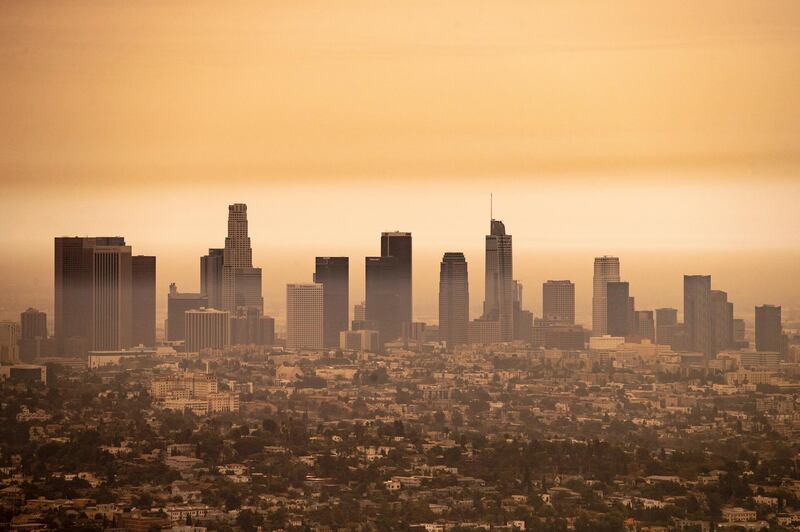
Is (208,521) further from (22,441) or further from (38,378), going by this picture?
(38,378)

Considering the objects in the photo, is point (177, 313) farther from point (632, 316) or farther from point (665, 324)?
point (665, 324)

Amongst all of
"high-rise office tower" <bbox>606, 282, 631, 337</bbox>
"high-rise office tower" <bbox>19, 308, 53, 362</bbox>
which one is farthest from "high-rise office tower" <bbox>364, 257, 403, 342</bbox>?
"high-rise office tower" <bbox>19, 308, 53, 362</bbox>

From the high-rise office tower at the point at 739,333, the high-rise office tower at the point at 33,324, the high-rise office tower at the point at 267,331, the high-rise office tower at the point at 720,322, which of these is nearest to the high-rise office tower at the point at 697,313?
the high-rise office tower at the point at 720,322

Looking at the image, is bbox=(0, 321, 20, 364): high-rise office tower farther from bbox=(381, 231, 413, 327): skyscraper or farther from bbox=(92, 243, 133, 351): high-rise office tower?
bbox=(381, 231, 413, 327): skyscraper

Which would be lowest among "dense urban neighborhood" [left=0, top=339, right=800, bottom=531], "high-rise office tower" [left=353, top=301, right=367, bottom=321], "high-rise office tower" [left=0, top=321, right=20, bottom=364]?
"dense urban neighborhood" [left=0, top=339, right=800, bottom=531]

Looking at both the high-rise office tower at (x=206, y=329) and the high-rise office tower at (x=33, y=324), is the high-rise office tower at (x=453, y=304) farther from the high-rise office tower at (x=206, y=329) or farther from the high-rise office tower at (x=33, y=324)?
the high-rise office tower at (x=33, y=324)

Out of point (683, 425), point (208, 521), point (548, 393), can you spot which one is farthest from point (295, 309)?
point (208, 521)
